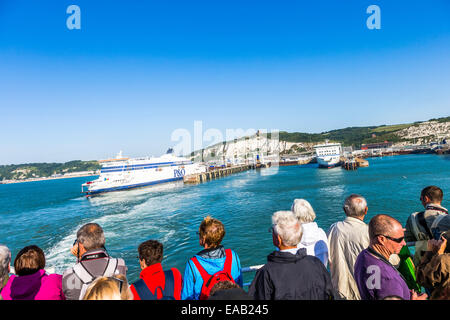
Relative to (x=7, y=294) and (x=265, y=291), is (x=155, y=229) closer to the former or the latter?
(x=7, y=294)

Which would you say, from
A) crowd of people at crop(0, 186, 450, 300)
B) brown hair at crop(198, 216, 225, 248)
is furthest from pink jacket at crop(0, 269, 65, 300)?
brown hair at crop(198, 216, 225, 248)

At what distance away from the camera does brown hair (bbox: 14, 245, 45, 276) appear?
2.29 metres

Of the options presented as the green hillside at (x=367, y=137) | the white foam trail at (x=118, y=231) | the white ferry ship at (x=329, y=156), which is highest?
the green hillside at (x=367, y=137)

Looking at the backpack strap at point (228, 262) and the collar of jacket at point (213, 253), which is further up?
the collar of jacket at point (213, 253)

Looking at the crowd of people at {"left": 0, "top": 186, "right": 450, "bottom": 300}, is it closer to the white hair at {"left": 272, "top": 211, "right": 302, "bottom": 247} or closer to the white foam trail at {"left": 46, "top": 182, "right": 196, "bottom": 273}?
the white hair at {"left": 272, "top": 211, "right": 302, "bottom": 247}

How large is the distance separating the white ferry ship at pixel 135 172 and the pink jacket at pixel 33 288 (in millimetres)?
47424

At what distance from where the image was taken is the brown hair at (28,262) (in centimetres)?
229

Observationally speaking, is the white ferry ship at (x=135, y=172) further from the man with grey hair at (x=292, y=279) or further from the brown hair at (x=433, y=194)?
the brown hair at (x=433, y=194)

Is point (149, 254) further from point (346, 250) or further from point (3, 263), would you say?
point (346, 250)

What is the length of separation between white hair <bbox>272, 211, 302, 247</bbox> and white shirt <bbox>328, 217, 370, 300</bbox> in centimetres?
108

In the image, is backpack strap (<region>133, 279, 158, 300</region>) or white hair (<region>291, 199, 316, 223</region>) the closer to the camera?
backpack strap (<region>133, 279, 158, 300</region>)

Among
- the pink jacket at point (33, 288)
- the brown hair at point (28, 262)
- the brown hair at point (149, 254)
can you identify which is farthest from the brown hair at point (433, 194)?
the brown hair at point (28, 262)

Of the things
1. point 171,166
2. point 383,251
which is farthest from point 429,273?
point 171,166

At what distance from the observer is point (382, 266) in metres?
1.84
